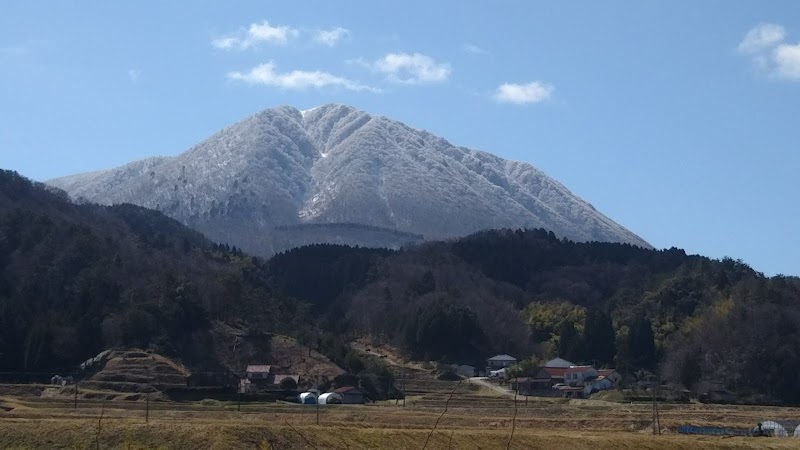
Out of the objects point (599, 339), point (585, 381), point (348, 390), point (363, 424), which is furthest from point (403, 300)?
point (363, 424)

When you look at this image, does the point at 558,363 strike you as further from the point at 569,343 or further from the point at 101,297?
the point at 101,297

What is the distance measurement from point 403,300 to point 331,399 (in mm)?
54937

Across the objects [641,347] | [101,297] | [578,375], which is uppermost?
[101,297]

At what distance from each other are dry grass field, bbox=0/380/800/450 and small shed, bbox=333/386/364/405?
2613mm

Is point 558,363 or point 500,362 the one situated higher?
point 500,362

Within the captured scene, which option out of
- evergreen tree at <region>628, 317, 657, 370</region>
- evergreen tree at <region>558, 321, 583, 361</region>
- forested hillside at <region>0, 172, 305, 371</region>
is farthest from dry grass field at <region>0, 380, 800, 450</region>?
evergreen tree at <region>558, 321, 583, 361</region>

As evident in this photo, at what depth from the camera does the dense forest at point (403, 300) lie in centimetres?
8356

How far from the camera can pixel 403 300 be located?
12494cm

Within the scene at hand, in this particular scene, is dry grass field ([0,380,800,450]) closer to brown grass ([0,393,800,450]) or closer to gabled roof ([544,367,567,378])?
brown grass ([0,393,800,450])

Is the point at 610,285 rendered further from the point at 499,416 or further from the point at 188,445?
the point at 188,445

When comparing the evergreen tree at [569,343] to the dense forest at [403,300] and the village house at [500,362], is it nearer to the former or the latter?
the dense forest at [403,300]

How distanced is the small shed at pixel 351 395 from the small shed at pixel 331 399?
41cm

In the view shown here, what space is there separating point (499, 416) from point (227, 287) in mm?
50031

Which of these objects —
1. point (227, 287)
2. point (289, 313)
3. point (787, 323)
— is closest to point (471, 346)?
point (289, 313)
